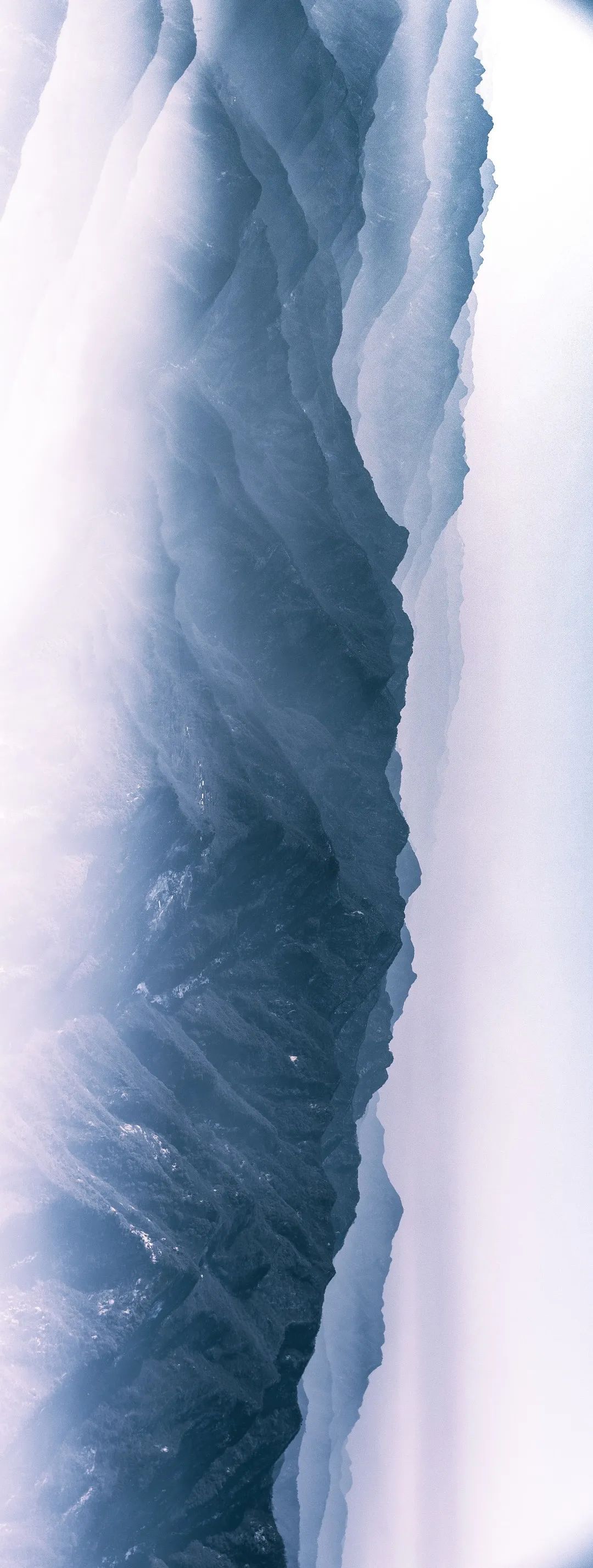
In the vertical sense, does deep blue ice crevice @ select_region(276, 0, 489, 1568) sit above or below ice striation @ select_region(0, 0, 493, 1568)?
above

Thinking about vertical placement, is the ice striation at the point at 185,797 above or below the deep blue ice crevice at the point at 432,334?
below

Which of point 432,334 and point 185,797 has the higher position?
point 432,334

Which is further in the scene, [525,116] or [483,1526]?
[525,116]

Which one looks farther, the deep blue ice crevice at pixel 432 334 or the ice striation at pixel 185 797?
the deep blue ice crevice at pixel 432 334

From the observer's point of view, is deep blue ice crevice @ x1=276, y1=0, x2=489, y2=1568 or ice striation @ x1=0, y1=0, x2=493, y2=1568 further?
deep blue ice crevice @ x1=276, y1=0, x2=489, y2=1568

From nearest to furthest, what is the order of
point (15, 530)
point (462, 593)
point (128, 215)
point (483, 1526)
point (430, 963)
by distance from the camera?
1. point (15, 530)
2. point (128, 215)
3. point (483, 1526)
4. point (430, 963)
5. point (462, 593)

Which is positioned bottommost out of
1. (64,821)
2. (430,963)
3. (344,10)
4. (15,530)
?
(430,963)

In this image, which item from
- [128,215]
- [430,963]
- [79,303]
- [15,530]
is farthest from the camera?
[430,963]

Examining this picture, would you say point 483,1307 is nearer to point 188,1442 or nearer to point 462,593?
point 188,1442

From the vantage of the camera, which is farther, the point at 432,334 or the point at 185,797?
the point at 432,334

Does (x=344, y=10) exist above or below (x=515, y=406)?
above

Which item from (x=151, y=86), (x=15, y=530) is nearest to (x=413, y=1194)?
(x=15, y=530)
